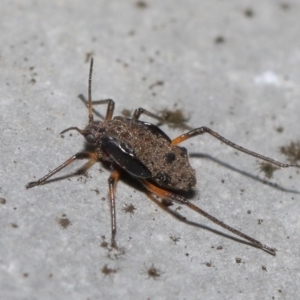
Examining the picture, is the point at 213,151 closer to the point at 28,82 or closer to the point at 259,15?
the point at 28,82

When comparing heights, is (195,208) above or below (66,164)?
below

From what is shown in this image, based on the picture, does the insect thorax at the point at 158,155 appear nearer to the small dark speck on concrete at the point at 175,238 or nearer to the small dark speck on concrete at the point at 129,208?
the small dark speck on concrete at the point at 129,208

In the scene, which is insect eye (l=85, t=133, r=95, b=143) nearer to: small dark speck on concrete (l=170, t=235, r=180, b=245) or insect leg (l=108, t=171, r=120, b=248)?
insect leg (l=108, t=171, r=120, b=248)

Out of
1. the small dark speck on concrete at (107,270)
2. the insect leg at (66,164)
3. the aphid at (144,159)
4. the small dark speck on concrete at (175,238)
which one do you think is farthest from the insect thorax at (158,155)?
the small dark speck on concrete at (107,270)

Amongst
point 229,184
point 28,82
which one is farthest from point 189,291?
point 28,82

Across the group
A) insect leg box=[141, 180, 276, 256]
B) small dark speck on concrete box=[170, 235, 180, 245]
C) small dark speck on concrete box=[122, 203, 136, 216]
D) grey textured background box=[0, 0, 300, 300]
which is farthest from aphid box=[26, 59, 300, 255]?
small dark speck on concrete box=[170, 235, 180, 245]

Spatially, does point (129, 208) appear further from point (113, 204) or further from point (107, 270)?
point (107, 270)

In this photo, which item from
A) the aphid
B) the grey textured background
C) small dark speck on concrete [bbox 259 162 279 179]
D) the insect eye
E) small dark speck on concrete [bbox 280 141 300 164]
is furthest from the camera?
small dark speck on concrete [bbox 280 141 300 164]

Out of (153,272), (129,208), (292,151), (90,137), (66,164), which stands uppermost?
(90,137)

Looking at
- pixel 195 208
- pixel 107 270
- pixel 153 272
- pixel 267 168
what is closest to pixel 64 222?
pixel 107 270
